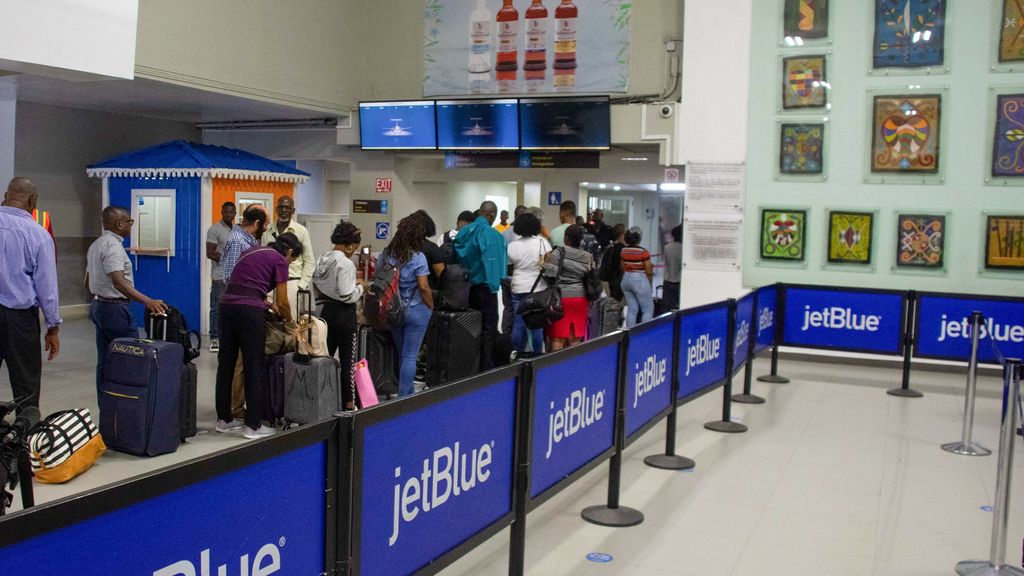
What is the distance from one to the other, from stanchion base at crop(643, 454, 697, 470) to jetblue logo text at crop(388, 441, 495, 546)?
117 inches

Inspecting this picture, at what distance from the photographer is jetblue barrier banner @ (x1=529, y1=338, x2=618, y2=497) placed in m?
3.90

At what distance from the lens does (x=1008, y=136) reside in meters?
10.4

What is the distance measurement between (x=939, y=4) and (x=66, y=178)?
41.9 ft

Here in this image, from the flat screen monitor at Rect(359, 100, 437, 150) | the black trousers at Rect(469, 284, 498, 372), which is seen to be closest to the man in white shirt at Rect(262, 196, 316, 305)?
the black trousers at Rect(469, 284, 498, 372)

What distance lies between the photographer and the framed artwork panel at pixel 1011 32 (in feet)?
33.8

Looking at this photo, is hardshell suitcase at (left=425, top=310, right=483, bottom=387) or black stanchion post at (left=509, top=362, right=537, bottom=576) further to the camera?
hardshell suitcase at (left=425, top=310, right=483, bottom=387)

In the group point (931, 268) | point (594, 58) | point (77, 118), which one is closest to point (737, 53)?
point (594, 58)

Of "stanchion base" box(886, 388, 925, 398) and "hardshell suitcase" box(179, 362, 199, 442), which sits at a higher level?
"hardshell suitcase" box(179, 362, 199, 442)

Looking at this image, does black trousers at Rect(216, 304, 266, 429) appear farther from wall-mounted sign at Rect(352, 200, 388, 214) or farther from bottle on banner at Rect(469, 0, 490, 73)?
wall-mounted sign at Rect(352, 200, 388, 214)

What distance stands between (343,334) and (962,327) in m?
5.89

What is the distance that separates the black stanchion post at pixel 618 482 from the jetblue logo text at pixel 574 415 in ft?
0.81

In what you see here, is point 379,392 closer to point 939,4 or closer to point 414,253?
point 414,253

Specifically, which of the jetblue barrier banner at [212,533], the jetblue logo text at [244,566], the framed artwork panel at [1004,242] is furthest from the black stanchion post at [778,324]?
the jetblue logo text at [244,566]

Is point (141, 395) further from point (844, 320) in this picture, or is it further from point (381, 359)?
point (844, 320)
